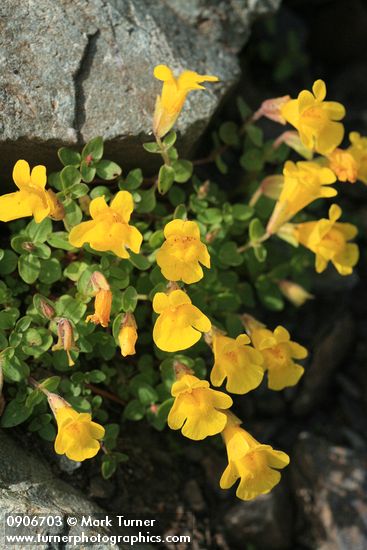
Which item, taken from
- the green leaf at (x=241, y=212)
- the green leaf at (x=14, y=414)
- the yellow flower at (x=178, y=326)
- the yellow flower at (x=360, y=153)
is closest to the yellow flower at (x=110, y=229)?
the yellow flower at (x=178, y=326)

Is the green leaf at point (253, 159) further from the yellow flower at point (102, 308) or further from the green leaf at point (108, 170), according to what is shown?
the yellow flower at point (102, 308)

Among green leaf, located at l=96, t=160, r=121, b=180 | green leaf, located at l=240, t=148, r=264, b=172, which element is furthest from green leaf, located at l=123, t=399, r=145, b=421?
green leaf, located at l=240, t=148, r=264, b=172

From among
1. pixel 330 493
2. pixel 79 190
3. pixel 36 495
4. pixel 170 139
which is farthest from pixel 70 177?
pixel 330 493

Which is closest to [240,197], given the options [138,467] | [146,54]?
[146,54]

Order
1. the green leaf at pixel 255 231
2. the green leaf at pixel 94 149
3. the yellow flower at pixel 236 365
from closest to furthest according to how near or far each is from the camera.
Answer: the yellow flower at pixel 236 365
the green leaf at pixel 94 149
the green leaf at pixel 255 231

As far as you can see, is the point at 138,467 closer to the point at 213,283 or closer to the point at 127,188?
the point at 213,283

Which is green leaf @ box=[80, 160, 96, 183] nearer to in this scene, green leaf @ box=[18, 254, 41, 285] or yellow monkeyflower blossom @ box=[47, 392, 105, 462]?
green leaf @ box=[18, 254, 41, 285]

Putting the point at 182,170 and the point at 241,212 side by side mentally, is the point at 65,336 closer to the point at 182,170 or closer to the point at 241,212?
the point at 182,170
